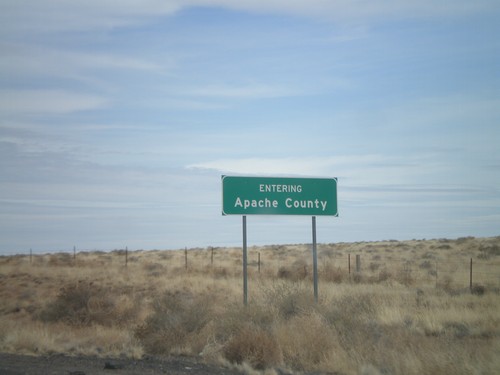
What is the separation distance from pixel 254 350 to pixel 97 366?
10.6 feet

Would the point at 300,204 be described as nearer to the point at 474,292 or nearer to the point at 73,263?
the point at 474,292

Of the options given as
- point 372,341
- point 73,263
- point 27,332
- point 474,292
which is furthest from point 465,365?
point 73,263

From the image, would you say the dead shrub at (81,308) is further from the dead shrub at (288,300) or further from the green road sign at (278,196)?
the dead shrub at (288,300)

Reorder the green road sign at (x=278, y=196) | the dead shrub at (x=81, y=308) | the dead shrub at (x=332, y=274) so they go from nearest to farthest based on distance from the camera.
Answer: the green road sign at (x=278, y=196), the dead shrub at (x=81, y=308), the dead shrub at (x=332, y=274)

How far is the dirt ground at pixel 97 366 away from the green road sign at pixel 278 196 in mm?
6169

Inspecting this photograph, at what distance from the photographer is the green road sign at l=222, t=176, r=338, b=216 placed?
61.0 ft

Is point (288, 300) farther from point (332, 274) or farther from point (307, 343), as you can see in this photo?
point (332, 274)

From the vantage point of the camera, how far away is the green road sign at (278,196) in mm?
18578

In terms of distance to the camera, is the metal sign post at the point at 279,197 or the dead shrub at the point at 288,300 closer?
the dead shrub at the point at 288,300

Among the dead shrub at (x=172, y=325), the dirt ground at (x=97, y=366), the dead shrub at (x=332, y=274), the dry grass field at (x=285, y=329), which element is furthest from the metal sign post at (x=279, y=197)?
the dead shrub at (x=332, y=274)

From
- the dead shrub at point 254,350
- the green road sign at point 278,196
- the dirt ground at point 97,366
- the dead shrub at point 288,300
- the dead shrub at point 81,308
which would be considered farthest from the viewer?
the dead shrub at point 81,308

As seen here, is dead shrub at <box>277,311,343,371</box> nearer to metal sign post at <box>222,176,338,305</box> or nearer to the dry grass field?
the dry grass field

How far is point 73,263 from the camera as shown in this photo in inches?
1885

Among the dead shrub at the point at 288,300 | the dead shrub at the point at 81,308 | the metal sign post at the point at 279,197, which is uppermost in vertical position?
the metal sign post at the point at 279,197
